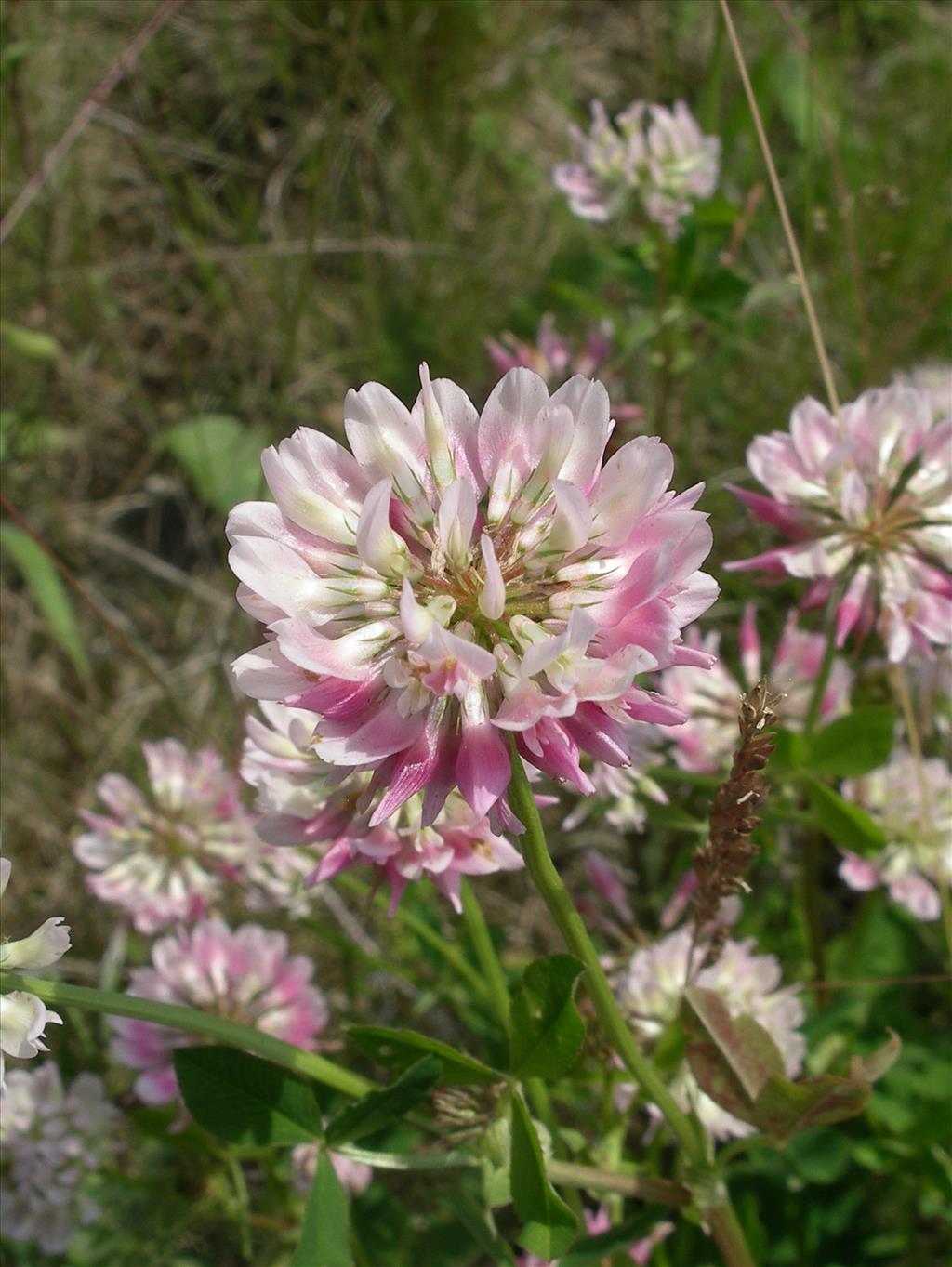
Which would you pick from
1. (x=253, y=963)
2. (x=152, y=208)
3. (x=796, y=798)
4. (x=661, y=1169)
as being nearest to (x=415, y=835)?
(x=253, y=963)

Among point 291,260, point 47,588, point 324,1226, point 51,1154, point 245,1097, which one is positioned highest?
point 291,260

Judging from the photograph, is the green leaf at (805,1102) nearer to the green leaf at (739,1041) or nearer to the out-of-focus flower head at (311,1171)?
the green leaf at (739,1041)

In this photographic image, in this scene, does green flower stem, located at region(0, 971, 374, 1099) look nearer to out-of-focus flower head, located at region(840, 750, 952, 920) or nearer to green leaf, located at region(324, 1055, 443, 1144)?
green leaf, located at region(324, 1055, 443, 1144)

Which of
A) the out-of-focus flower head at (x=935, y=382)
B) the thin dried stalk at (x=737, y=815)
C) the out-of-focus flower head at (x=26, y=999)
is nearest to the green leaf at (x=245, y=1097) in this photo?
the out-of-focus flower head at (x=26, y=999)

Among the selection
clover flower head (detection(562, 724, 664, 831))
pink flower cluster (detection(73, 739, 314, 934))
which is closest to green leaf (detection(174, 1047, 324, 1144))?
clover flower head (detection(562, 724, 664, 831))

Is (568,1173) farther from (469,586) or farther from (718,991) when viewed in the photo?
(469,586)

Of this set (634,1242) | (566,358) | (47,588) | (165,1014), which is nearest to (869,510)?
(634,1242)
